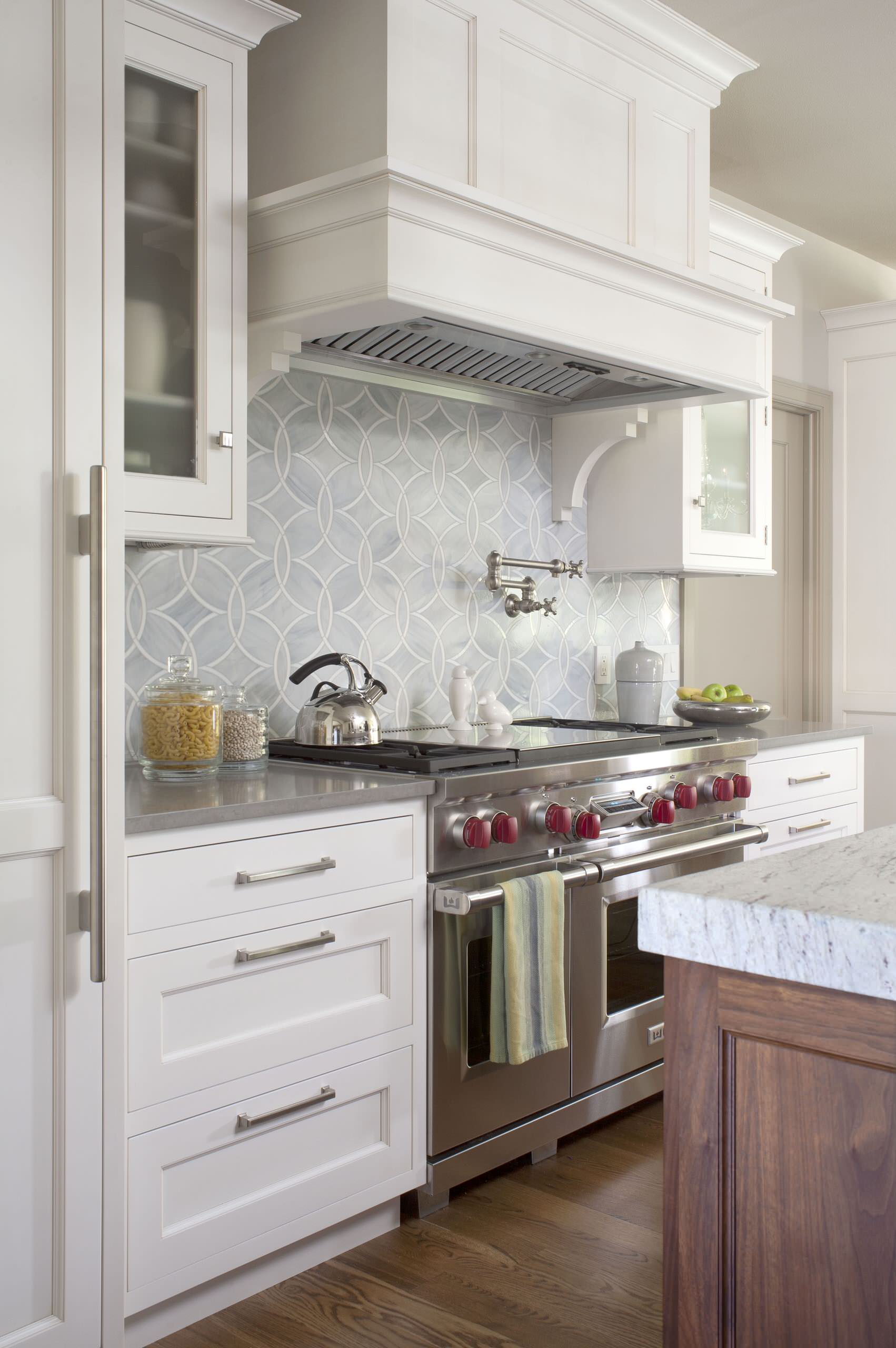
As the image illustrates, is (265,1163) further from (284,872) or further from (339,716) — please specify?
(339,716)

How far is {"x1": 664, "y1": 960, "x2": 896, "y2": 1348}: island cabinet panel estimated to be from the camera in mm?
905

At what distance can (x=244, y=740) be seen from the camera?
2346 mm

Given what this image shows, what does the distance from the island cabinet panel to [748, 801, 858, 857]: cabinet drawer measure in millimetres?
2241

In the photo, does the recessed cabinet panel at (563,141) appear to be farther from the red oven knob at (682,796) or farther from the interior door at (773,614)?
the interior door at (773,614)

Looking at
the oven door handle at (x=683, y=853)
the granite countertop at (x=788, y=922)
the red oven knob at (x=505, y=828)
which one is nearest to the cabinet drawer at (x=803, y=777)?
the oven door handle at (x=683, y=853)

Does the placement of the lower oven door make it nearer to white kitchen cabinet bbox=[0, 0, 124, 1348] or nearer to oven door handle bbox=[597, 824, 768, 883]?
oven door handle bbox=[597, 824, 768, 883]

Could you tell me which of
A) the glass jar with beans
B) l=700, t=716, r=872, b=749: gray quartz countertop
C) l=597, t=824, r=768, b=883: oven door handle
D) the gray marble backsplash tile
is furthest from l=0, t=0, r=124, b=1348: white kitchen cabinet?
l=700, t=716, r=872, b=749: gray quartz countertop

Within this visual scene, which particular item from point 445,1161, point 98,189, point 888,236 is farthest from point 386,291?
point 888,236

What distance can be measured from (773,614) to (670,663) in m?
0.93

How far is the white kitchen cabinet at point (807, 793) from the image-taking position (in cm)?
327

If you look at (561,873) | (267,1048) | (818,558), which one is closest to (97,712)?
(267,1048)

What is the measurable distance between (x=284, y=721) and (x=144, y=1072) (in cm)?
110

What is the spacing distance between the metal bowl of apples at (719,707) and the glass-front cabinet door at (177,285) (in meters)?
1.70

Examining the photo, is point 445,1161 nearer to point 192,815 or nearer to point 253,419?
point 192,815
